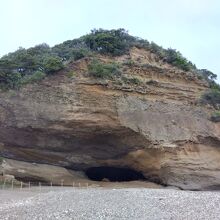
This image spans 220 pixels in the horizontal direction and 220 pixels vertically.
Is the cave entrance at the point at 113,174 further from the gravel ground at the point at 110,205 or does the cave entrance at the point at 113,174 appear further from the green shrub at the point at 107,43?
the gravel ground at the point at 110,205

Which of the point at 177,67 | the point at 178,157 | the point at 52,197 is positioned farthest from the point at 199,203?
the point at 177,67

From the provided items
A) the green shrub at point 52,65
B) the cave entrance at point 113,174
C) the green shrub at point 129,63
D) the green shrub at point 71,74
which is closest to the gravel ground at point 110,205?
the green shrub at point 71,74

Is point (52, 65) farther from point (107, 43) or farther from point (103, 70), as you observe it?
point (107, 43)

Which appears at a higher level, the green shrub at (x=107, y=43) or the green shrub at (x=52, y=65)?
the green shrub at (x=107, y=43)

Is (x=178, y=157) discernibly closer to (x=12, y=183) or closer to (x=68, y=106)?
(x=68, y=106)

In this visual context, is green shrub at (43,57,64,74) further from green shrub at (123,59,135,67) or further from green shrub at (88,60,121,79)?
green shrub at (123,59,135,67)

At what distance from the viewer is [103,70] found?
1194 inches

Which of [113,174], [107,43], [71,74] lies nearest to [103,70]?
[71,74]

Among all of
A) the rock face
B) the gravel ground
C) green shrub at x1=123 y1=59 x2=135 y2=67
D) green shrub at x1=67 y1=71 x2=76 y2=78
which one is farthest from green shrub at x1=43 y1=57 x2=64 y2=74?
the gravel ground

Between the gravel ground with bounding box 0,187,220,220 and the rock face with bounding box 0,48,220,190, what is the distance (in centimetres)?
545

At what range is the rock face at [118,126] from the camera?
2925cm

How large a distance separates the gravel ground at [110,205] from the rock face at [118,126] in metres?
5.45

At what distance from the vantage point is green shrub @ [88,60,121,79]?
1192 inches

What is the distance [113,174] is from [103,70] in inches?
294
